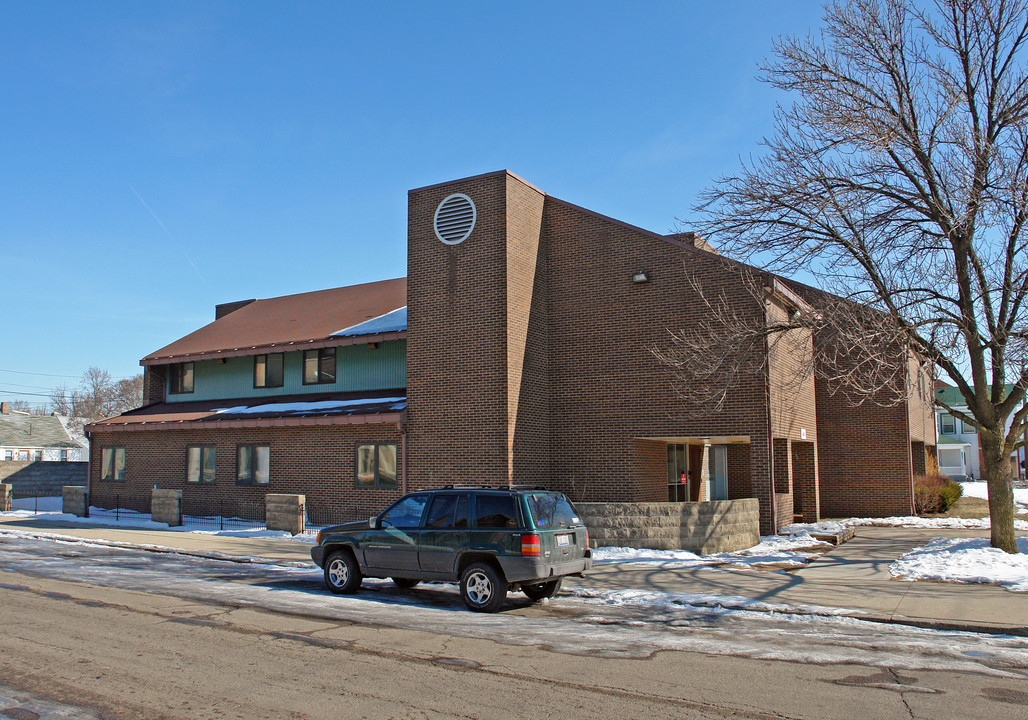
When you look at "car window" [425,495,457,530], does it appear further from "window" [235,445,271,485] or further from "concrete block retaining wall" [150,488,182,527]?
"concrete block retaining wall" [150,488,182,527]

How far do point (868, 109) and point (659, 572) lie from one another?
9447mm

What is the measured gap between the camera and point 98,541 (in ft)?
66.2

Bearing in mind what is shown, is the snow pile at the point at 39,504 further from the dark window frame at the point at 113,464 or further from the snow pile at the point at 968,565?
the snow pile at the point at 968,565

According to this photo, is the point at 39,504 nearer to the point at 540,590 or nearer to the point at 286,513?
the point at 286,513

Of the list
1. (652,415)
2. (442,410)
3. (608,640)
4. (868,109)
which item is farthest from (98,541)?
(868,109)

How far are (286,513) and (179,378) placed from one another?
11330 millimetres

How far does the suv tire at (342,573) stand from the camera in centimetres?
1238

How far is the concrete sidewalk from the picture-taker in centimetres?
1044

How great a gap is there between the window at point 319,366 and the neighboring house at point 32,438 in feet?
118

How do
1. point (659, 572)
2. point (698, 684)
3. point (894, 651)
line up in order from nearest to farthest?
1. point (698, 684)
2. point (894, 651)
3. point (659, 572)

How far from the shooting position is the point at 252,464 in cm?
2545

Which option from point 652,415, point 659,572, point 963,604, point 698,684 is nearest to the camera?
point 698,684

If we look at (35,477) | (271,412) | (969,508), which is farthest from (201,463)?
(969,508)

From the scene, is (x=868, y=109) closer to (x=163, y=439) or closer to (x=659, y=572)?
(x=659, y=572)
